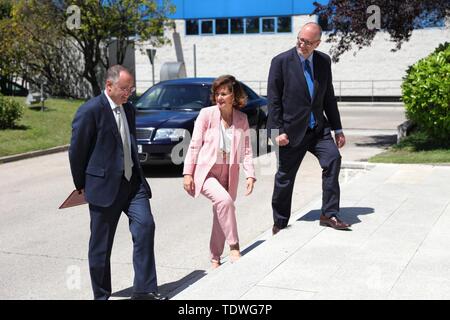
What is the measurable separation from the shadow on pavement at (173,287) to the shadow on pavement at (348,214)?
1719mm

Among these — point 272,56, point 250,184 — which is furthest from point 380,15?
point 272,56

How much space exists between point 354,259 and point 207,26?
35.1 meters

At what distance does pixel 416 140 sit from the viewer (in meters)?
13.4

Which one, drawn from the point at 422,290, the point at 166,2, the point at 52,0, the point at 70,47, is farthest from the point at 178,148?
the point at 70,47

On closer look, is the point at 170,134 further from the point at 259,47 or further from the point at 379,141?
the point at 259,47

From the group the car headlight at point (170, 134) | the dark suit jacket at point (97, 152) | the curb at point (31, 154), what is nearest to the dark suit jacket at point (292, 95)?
the dark suit jacket at point (97, 152)

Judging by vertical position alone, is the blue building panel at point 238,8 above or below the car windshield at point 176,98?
above

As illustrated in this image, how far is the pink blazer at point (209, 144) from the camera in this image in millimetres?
5258

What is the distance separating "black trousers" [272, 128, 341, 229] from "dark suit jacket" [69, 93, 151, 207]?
7.12 feet

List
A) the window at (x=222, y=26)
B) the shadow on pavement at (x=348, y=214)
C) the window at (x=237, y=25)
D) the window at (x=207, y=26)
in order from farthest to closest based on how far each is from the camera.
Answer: the window at (x=207, y=26), the window at (x=222, y=26), the window at (x=237, y=25), the shadow on pavement at (x=348, y=214)

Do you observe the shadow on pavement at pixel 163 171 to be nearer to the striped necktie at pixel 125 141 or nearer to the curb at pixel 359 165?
the curb at pixel 359 165

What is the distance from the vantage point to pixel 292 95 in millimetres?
6035

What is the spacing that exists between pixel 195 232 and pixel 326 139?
5.96 ft

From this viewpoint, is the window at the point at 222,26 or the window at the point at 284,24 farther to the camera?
the window at the point at 222,26
